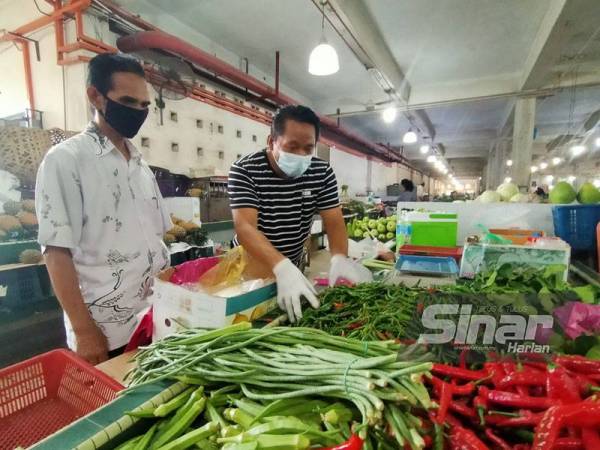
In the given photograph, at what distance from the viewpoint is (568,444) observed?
598 mm

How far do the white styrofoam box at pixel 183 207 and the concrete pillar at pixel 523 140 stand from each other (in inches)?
286

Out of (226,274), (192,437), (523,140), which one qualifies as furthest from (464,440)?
(523,140)

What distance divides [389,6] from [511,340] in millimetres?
4987

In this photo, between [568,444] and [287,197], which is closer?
[568,444]

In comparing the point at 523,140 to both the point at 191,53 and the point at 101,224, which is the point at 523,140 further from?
the point at 101,224

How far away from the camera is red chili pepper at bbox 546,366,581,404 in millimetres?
699

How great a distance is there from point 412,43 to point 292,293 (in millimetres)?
5938

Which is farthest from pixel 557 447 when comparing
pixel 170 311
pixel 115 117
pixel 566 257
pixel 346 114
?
pixel 346 114

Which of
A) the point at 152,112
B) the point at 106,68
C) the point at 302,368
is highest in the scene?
the point at 152,112

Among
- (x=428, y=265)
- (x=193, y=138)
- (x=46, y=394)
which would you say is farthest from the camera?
(x=193, y=138)

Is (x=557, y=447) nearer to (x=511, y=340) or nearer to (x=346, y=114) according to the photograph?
(x=511, y=340)

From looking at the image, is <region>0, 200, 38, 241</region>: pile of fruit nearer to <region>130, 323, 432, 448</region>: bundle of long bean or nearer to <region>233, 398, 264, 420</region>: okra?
<region>130, 323, 432, 448</region>: bundle of long bean

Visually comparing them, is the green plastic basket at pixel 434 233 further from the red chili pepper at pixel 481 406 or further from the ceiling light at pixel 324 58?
the ceiling light at pixel 324 58

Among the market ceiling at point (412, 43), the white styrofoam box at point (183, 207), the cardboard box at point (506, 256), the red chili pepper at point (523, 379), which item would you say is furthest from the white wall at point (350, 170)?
the red chili pepper at point (523, 379)
